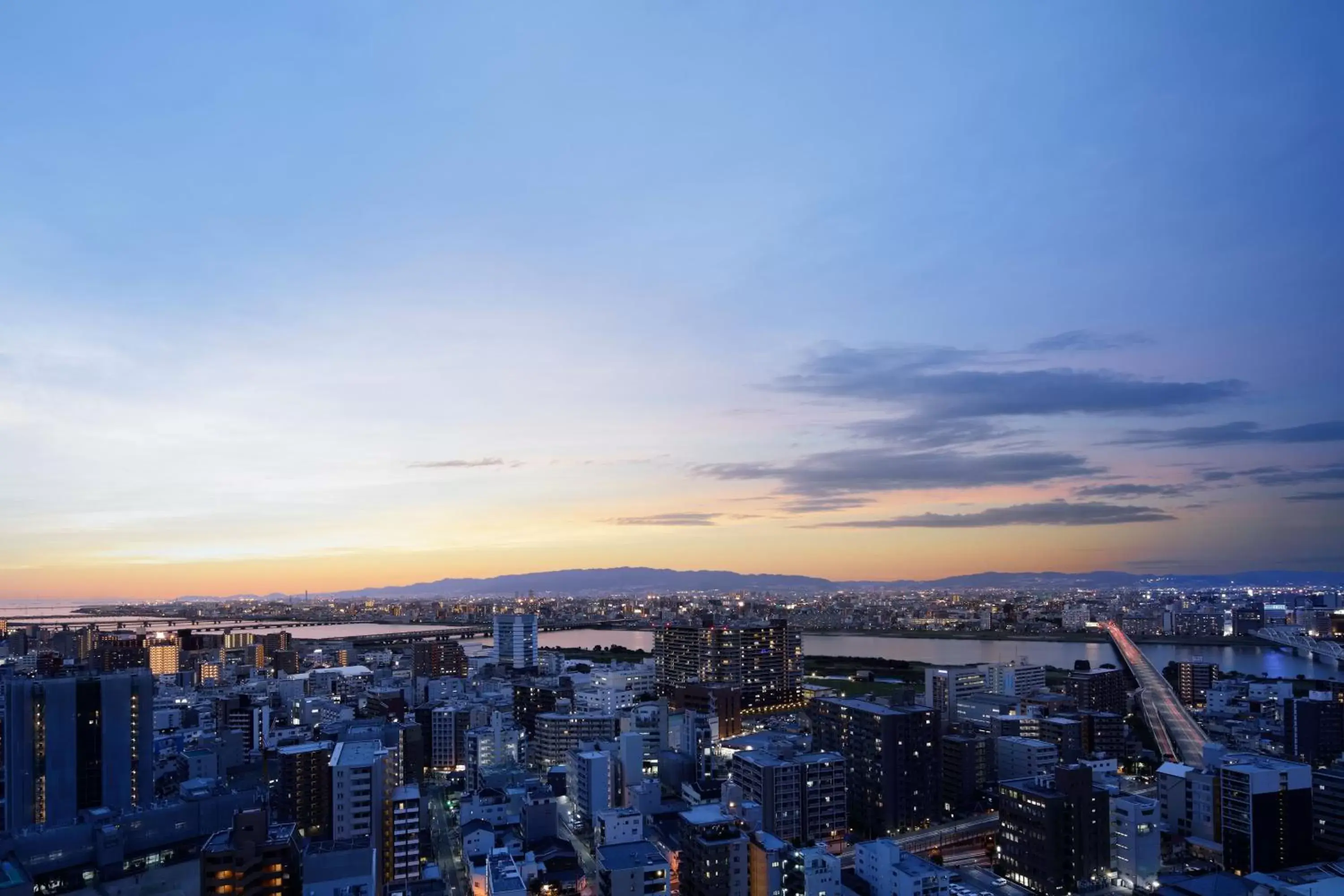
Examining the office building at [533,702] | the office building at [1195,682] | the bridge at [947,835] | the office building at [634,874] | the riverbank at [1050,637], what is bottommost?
the riverbank at [1050,637]

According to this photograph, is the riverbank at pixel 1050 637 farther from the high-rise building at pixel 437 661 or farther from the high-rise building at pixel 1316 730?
the high-rise building at pixel 1316 730

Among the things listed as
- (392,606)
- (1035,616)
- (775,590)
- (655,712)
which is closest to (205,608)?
(392,606)

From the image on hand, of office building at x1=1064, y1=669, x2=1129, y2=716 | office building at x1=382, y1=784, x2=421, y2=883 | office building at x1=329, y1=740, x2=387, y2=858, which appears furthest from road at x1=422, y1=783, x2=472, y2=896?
office building at x1=1064, y1=669, x2=1129, y2=716

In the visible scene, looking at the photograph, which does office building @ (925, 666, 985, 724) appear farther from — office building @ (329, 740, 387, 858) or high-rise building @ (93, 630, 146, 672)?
high-rise building @ (93, 630, 146, 672)

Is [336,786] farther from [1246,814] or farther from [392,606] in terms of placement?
[392,606]

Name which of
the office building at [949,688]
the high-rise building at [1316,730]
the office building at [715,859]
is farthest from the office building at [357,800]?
the high-rise building at [1316,730]

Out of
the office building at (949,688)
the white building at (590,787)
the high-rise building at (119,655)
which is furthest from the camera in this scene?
the high-rise building at (119,655)
